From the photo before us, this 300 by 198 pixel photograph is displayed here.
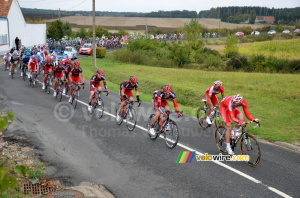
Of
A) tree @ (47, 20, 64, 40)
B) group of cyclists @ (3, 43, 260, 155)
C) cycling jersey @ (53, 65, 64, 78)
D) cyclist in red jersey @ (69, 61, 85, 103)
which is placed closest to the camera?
group of cyclists @ (3, 43, 260, 155)

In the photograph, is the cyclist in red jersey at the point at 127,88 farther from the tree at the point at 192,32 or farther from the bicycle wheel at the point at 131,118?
the tree at the point at 192,32

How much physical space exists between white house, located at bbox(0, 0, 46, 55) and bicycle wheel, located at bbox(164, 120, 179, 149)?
36923 millimetres

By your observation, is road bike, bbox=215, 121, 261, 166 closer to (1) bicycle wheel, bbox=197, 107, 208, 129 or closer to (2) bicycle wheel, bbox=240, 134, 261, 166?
(2) bicycle wheel, bbox=240, 134, 261, 166

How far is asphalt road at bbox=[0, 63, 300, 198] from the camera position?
742cm

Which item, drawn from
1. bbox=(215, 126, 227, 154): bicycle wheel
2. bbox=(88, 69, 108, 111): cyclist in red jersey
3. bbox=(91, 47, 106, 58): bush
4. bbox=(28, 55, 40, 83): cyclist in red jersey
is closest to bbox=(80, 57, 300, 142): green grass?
bbox=(215, 126, 227, 154): bicycle wheel

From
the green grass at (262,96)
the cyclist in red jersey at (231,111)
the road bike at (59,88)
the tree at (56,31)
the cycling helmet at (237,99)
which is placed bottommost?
the green grass at (262,96)

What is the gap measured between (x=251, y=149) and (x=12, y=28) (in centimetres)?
4433

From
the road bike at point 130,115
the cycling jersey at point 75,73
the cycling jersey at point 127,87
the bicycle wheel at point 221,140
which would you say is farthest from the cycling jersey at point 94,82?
the bicycle wheel at point 221,140

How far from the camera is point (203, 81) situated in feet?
81.7

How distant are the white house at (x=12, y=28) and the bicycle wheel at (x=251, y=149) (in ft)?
128

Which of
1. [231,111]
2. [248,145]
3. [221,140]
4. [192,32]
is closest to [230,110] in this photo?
[231,111]

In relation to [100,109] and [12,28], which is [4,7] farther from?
[100,109]

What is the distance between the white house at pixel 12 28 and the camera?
42.4 m

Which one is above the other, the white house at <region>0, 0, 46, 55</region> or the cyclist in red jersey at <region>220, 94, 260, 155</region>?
the white house at <region>0, 0, 46, 55</region>
